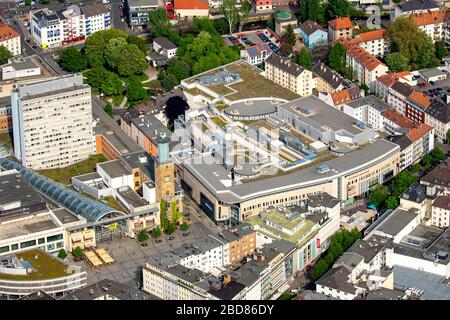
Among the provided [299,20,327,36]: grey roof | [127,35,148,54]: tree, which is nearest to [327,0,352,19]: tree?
[299,20,327,36]: grey roof

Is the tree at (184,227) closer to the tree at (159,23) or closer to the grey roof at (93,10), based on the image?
the tree at (159,23)

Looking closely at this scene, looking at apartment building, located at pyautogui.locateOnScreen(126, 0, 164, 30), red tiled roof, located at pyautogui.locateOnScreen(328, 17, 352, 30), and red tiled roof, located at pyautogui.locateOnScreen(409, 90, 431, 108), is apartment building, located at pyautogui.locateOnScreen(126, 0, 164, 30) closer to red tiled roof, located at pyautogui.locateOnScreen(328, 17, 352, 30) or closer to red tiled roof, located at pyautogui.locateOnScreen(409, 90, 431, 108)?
red tiled roof, located at pyautogui.locateOnScreen(328, 17, 352, 30)

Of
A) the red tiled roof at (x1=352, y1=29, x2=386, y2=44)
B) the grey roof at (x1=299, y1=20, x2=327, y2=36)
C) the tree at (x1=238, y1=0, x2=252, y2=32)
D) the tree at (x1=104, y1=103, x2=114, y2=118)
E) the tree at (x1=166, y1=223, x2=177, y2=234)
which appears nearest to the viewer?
the tree at (x1=166, y1=223, x2=177, y2=234)

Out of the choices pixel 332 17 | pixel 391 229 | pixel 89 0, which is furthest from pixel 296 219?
pixel 89 0

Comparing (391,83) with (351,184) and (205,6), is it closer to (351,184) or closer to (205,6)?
(351,184)

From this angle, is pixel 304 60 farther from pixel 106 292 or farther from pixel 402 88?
pixel 106 292

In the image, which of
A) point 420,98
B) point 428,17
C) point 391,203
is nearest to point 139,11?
point 428,17

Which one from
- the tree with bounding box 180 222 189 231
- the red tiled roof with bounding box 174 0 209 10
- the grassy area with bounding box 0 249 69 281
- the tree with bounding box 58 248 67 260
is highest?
the red tiled roof with bounding box 174 0 209 10
